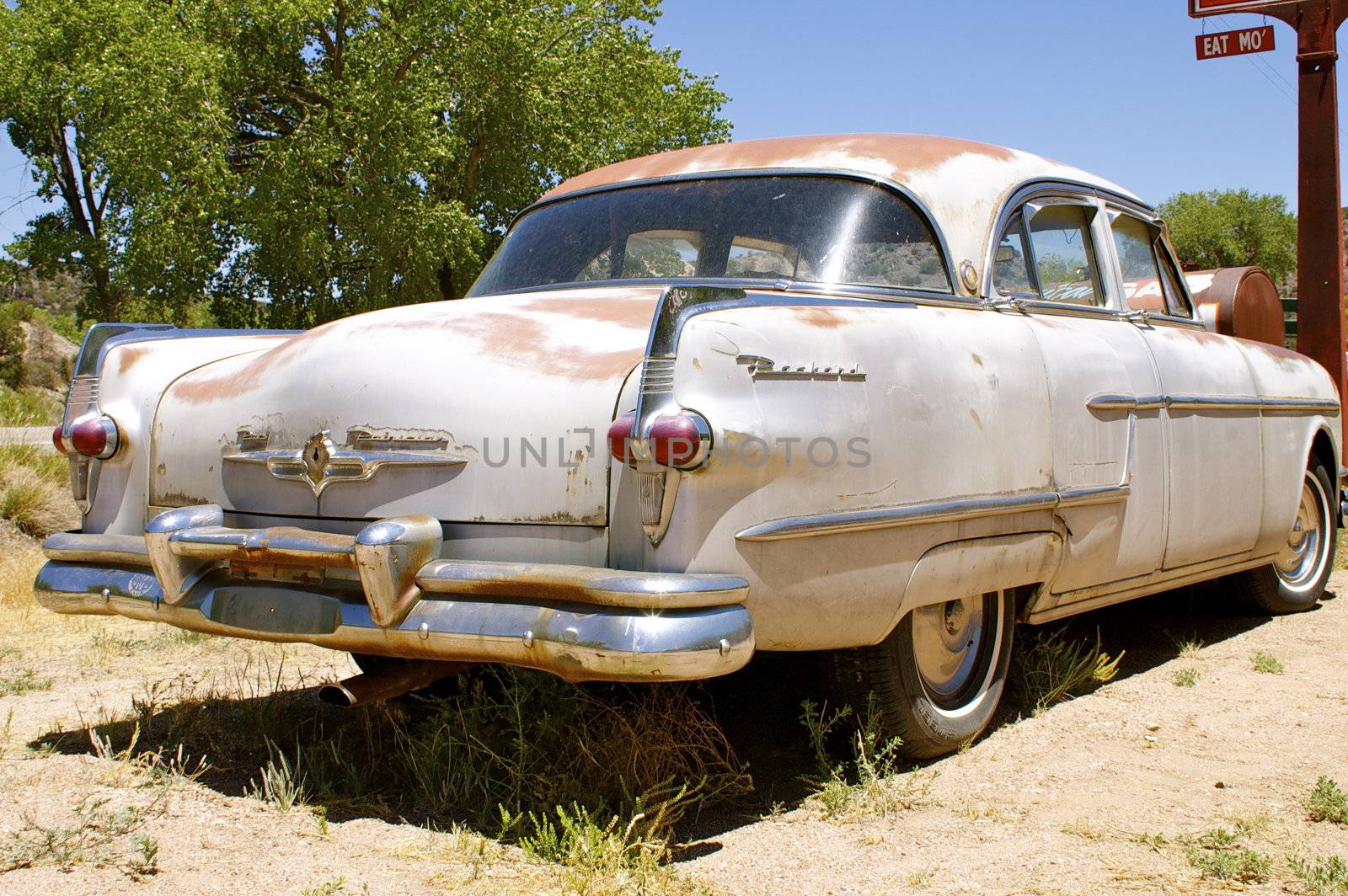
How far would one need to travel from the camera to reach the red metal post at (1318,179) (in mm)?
8359

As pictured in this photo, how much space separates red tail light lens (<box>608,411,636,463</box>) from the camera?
2.71 m

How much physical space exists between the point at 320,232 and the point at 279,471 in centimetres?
1708

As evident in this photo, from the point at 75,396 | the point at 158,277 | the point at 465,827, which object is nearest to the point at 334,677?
the point at 75,396

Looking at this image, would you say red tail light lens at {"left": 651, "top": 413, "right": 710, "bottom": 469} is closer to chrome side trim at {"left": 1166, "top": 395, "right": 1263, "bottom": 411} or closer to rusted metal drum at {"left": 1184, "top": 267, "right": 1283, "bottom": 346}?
chrome side trim at {"left": 1166, "top": 395, "right": 1263, "bottom": 411}

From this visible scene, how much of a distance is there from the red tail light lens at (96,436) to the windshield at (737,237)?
51.6 inches

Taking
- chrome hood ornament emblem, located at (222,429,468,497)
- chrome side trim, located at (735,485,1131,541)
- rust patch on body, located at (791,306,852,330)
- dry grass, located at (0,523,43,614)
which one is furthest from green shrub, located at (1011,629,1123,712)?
dry grass, located at (0,523,43,614)

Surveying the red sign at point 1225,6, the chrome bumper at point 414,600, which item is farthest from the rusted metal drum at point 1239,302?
the chrome bumper at point 414,600

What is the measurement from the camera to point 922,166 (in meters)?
3.84

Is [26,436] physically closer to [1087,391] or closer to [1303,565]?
[1087,391]

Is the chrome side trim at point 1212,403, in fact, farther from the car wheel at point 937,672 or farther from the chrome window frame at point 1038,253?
the car wheel at point 937,672

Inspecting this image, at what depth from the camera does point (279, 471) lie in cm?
321

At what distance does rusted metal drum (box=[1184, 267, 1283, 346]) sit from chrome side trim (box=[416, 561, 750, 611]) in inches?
150

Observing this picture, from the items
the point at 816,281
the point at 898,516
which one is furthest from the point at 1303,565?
the point at 898,516

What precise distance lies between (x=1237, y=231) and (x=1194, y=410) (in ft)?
146
